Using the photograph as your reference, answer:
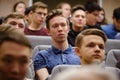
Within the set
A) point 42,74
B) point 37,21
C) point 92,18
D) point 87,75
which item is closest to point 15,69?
point 87,75

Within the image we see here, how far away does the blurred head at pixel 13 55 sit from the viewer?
729 mm

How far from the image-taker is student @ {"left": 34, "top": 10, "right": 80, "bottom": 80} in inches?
86.0

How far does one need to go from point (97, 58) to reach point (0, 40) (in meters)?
1.11

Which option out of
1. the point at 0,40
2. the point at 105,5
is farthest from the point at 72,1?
the point at 0,40

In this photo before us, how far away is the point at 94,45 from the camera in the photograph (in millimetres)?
1890

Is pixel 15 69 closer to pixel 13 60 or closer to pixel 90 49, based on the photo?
pixel 13 60

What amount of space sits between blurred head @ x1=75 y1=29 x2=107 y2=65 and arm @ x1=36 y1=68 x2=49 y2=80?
276 millimetres

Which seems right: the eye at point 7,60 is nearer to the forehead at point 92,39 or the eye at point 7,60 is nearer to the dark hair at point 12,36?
the dark hair at point 12,36

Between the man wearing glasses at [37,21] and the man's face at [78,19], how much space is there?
0.32 metres

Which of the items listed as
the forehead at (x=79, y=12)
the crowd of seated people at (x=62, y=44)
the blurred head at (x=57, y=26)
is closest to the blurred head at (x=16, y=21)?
the crowd of seated people at (x=62, y=44)

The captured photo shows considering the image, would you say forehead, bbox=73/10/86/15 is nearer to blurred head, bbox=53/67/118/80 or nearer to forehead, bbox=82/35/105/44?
forehead, bbox=82/35/105/44

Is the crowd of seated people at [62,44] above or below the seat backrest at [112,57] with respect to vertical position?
above

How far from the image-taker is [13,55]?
76 centimetres

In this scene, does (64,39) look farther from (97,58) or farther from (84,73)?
(84,73)
